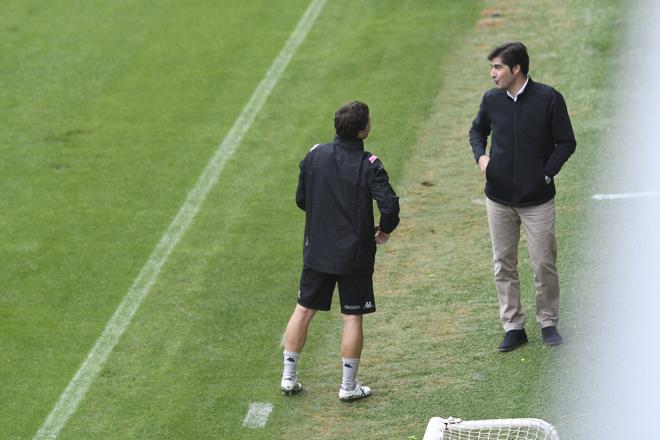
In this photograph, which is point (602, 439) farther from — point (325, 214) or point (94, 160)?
point (94, 160)

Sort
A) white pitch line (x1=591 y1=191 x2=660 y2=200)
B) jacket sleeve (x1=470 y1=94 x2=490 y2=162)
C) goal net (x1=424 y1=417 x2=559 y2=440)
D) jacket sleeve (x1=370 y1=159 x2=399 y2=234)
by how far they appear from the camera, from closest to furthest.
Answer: goal net (x1=424 y1=417 x2=559 y2=440)
jacket sleeve (x1=370 y1=159 x2=399 y2=234)
jacket sleeve (x1=470 y1=94 x2=490 y2=162)
white pitch line (x1=591 y1=191 x2=660 y2=200)

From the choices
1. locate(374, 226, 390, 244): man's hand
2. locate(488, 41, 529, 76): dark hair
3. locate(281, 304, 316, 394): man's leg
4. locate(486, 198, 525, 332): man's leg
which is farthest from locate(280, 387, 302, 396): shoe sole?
locate(488, 41, 529, 76): dark hair

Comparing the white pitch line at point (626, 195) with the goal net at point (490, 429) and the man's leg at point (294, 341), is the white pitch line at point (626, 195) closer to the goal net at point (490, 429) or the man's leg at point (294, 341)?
the man's leg at point (294, 341)

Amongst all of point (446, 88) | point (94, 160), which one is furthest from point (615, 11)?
point (94, 160)

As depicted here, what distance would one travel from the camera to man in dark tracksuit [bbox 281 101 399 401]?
7.42 meters

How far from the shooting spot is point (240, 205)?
425 inches

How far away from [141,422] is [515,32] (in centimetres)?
771

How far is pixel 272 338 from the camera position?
28.5 feet

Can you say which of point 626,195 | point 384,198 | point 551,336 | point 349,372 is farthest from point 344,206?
point 626,195

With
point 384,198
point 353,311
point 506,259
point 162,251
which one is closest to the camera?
point 384,198

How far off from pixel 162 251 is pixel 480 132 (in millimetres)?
3155

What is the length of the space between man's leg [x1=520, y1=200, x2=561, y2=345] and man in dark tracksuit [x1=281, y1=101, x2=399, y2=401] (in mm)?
857

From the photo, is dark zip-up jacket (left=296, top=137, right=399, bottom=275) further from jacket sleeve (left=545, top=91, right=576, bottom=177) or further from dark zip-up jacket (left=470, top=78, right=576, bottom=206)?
jacket sleeve (left=545, top=91, right=576, bottom=177)

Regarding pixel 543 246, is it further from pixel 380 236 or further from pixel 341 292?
pixel 341 292
